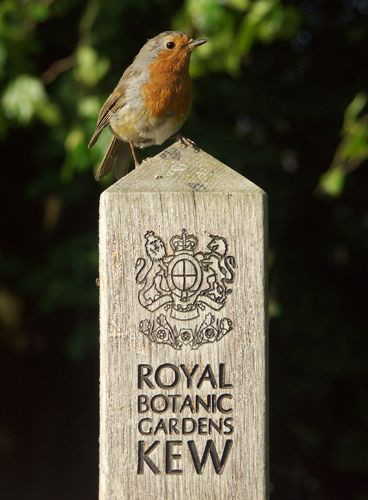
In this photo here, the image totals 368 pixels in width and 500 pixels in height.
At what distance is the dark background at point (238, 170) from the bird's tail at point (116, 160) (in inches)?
64.2

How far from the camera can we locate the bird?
122 inches

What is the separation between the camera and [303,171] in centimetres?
673

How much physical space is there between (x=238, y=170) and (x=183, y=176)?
11.4ft

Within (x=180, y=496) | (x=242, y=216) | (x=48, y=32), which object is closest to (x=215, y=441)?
(x=180, y=496)

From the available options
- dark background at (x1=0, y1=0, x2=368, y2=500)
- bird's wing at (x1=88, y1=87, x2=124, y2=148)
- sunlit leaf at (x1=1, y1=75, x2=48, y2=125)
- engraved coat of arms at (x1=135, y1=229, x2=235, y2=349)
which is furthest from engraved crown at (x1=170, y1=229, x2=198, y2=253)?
sunlit leaf at (x1=1, y1=75, x2=48, y2=125)

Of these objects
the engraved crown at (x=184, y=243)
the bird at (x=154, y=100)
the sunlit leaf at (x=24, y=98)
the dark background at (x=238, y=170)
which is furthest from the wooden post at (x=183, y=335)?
the sunlit leaf at (x=24, y=98)

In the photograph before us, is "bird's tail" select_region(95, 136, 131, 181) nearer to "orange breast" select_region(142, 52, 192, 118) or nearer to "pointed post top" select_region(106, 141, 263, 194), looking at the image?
"orange breast" select_region(142, 52, 192, 118)

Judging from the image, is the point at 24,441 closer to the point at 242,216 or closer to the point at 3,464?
the point at 3,464

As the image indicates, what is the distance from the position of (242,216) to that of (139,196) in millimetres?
230

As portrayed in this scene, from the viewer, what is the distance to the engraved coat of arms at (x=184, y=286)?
2355 millimetres

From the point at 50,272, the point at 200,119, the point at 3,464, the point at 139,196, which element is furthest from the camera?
the point at 3,464

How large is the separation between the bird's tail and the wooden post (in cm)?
73

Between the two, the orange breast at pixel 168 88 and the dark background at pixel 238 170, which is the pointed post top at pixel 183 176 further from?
the dark background at pixel 238 170

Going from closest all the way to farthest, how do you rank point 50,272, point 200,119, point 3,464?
point 200,119 < point 50,272 < point 3,464
